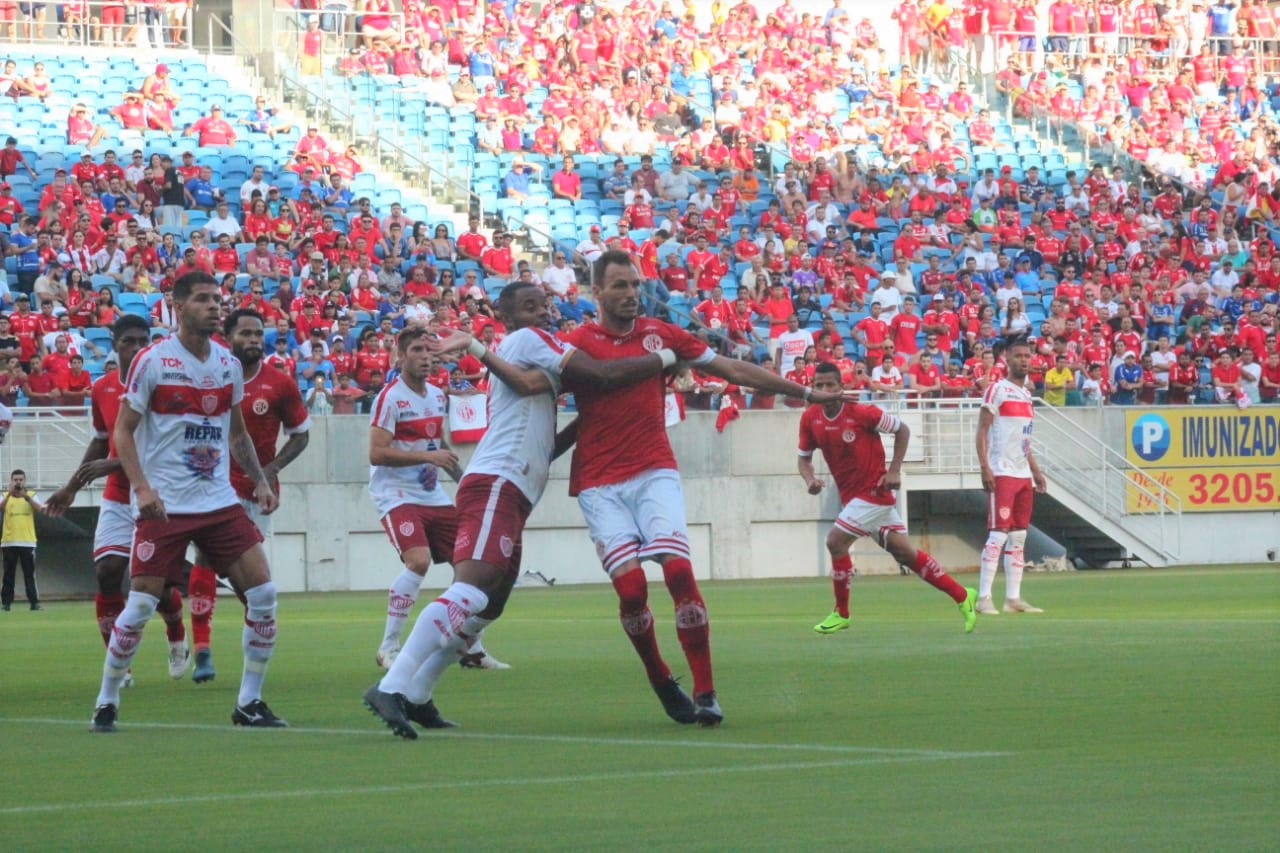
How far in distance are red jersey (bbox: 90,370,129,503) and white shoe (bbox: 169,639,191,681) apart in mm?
1073

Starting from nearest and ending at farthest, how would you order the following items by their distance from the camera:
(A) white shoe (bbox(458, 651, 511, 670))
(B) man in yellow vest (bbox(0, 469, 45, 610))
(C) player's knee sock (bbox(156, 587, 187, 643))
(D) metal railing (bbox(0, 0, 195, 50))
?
(C) player's knee sock (bbox(156, 587, 187, 643)) → (A) white shoe (bbox(458, 651, 511, 670)) → (B) man in yellow vest (bbox(0, 469, 45, 610)) → (D) metal railing (bbox(0, 0, 195, 50))

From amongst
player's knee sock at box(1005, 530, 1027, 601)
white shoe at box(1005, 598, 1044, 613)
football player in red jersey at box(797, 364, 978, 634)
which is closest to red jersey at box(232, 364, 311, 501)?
football player in red jersey at box(797, 364, 978, 634)

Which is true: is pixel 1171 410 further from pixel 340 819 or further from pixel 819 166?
pixel 340 819

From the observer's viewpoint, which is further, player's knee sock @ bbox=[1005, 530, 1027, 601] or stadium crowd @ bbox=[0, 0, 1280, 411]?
stadium crowd @ bbox=[0, 0, 1280, 411]

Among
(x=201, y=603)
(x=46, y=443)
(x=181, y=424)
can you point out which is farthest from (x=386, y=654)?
(x=46, y=443)

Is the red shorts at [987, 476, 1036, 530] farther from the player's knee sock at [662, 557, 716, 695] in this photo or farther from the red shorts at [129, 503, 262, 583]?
the red shorts at [129, 503, 262, 583]

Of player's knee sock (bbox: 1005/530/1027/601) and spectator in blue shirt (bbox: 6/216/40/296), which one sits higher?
spectator in blue shirt (bbox: 6/216/40/296)

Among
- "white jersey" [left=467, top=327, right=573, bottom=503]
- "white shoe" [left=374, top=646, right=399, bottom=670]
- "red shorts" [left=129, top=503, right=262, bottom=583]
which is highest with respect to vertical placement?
"white jersey" [left=467, top=327, right=573, bottom=503]

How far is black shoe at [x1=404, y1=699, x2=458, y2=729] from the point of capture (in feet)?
33.6

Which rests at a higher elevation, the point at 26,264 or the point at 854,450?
the point at 26,264

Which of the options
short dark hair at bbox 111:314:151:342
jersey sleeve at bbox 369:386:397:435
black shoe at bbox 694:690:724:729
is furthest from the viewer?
jersey sleeve at bbox 369:386:397:435

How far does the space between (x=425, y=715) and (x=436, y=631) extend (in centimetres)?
53

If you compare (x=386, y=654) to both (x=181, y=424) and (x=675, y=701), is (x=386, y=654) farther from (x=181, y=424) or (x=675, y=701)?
(x=675, y=701)

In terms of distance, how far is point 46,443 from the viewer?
96.6 feet
